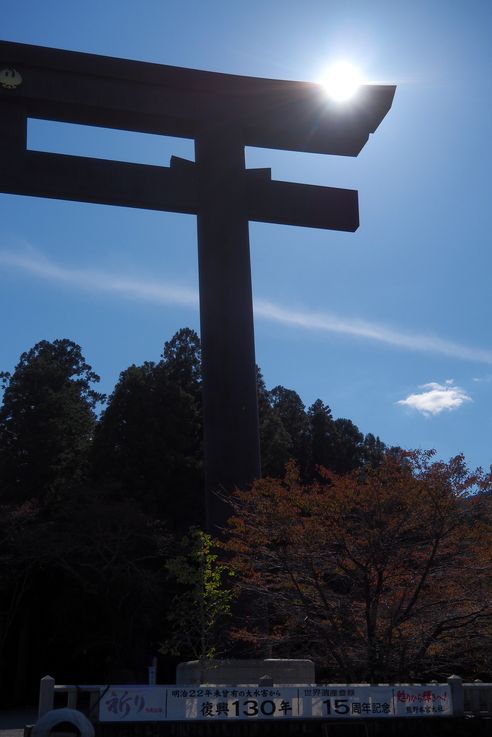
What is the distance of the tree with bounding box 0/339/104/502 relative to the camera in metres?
30.8

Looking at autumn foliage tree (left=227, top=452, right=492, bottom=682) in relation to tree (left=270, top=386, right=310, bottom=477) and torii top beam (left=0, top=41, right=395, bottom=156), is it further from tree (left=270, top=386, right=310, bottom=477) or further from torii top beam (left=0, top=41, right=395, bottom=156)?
tree (left=270, top=386, right=310, bottom=477)

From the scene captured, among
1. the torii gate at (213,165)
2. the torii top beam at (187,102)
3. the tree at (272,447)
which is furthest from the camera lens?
the tree at (272,447)

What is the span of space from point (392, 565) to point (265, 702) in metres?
3.38

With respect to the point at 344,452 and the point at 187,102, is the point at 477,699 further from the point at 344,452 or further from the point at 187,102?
the point at 344,452

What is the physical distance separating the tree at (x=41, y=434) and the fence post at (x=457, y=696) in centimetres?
1949

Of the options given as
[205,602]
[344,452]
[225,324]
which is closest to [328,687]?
[205,602]

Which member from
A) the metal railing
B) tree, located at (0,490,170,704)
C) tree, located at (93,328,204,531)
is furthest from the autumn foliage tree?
tree, located at (93,328,204,531)

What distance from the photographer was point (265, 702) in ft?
36.5

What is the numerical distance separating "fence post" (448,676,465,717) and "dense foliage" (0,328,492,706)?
1367mm

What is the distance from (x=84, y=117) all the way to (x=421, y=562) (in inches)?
544

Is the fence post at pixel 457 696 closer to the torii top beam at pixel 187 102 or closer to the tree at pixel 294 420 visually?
the torii top beam at pixel 187 102

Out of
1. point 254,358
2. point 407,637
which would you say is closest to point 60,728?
point 407,637

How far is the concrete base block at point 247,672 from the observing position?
1385 cm

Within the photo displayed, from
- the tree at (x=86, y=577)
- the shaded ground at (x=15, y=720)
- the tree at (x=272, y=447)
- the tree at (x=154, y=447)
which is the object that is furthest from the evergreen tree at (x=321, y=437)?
the shaded ground at (x=15, y=720)
